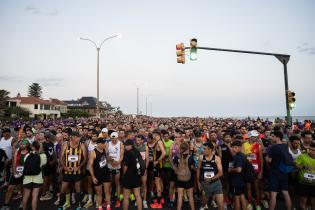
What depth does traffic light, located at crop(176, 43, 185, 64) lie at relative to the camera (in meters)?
10.1

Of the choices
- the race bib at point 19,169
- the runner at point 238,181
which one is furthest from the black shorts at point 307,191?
the race bib at point 19,169

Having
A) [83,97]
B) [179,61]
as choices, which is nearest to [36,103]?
[83,97]

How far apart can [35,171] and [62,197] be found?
42.1 inches

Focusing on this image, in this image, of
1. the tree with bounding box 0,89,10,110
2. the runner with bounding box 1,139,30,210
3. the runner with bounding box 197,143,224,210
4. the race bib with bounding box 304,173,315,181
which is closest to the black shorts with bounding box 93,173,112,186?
the runner with bounding box 1,139,30,210

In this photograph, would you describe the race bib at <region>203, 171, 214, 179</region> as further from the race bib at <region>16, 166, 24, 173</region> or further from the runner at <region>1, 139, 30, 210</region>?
the race bib at <region>16, 166, 24, 173</region>

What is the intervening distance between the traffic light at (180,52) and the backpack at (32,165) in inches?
278

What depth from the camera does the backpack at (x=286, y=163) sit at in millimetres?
5176

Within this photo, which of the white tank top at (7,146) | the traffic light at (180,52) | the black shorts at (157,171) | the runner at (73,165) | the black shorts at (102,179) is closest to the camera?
the black shorts at (102,179)

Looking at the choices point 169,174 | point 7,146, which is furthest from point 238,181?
point 7,146

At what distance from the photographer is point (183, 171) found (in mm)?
5383

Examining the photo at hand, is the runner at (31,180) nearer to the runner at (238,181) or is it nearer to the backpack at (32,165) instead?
the backpack at (32,165)

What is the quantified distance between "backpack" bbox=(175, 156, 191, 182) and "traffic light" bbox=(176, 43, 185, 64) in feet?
19.1

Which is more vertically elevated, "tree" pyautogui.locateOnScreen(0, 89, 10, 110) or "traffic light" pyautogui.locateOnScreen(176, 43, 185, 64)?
"tree" pyautogui.locateOnScreen(0, 89, 10, 110)

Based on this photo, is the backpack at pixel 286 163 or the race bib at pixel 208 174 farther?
the backpack at pixel 286 163
